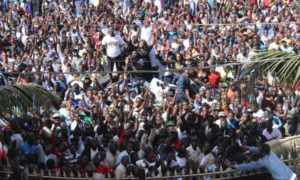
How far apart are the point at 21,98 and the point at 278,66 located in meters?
3.34

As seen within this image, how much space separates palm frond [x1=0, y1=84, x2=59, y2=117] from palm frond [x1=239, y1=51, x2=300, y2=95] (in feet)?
9.14

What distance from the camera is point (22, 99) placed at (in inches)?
583

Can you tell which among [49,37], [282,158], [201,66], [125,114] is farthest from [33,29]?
[282,158]

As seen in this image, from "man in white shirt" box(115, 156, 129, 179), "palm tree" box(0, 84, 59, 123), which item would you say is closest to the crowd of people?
"man in white shirt" box(115, 156, 129, 179)

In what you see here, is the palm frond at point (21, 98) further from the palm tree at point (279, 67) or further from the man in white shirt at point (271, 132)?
the man in white shirt at point (271, 132)

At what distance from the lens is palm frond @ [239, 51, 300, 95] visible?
554 inches

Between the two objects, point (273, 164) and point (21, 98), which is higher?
point (21, 98)

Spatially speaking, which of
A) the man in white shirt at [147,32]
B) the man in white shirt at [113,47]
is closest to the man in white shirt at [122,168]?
the man in white shirt at [113,47]

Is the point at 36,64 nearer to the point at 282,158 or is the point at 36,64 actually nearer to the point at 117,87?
the point at 117,87

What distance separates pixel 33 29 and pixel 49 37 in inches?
26.0

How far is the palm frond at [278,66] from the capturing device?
1407cm

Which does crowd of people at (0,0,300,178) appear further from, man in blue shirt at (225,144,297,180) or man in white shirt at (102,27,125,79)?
man in blue shirt at (225,144,297,180)

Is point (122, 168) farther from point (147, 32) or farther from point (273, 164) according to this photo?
point (147, 32)

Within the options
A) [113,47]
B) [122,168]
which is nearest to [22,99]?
[122,168]
